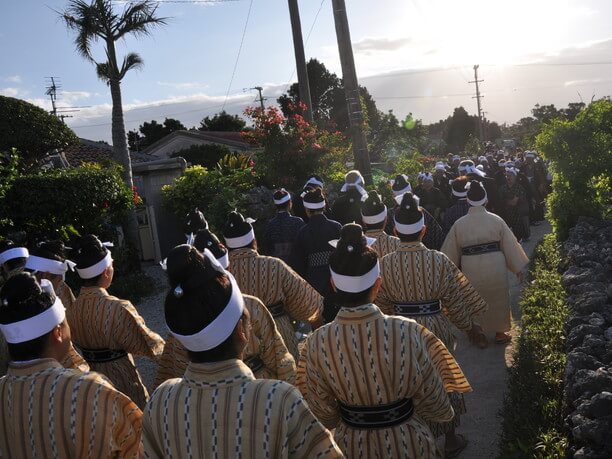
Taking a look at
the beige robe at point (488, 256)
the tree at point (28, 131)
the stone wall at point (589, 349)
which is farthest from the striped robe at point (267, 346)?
the tree at point (28, 131)

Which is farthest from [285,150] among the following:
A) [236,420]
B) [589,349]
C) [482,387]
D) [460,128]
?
[460,128]

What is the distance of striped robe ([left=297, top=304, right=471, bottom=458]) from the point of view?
301 centimetres

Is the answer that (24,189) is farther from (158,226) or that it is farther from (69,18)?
(69,18)

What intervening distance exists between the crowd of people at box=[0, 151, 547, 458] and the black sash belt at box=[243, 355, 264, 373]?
1 centimetres

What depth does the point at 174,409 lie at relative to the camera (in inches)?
90.2

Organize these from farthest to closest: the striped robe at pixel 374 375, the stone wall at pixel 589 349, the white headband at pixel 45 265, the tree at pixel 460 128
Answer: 1. the tree at pixel 460 128
2. the white headband at pixel 45 265
3. the stone wall at pixel 589 349
4. the striped robe at pixel 374 375

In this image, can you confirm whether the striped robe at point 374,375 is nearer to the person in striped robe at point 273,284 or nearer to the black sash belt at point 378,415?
the black sash belt at point 378,415

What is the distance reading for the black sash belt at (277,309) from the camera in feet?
15.7

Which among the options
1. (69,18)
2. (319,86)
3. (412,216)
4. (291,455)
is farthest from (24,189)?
(319,86)

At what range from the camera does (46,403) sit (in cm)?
268

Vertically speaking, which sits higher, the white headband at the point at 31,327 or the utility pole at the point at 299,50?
the utility pole at the point at 299,50

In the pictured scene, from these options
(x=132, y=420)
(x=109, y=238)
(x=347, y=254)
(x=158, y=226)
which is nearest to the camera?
(x=132, y=420)

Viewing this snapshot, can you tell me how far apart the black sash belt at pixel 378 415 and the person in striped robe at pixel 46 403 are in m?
1.08

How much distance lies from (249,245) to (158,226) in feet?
32.1
